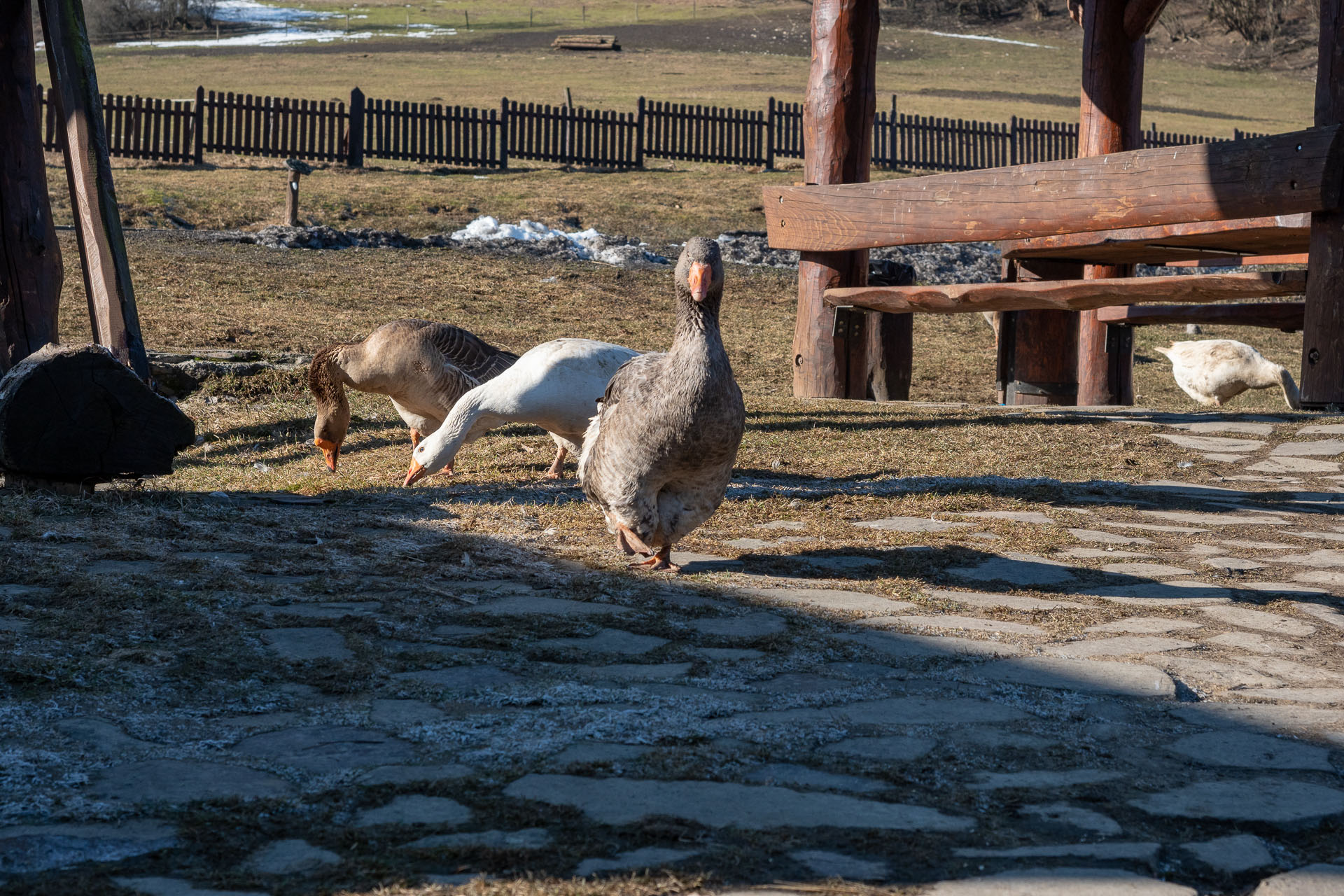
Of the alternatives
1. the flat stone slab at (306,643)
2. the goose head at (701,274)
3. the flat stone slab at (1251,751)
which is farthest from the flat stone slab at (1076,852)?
the goose head at (701,274)

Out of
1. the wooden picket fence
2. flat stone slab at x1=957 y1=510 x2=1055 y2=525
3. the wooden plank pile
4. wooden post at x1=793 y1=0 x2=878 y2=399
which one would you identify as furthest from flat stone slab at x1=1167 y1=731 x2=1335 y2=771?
the wooden plank pile

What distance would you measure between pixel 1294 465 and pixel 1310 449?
39 centimetres

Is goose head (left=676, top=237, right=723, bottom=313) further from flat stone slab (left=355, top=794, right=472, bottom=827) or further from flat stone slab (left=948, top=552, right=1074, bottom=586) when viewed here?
flat stone slab (left=355, top=794, right=472, bottom=827)

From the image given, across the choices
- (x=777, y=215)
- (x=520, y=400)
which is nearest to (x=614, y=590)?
(x=520, y=400)

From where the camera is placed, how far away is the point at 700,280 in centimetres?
432

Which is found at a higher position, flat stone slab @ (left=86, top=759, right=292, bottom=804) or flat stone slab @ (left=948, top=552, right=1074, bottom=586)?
flat stone slab @ (left=86, top=759, right=292, bottom=804)

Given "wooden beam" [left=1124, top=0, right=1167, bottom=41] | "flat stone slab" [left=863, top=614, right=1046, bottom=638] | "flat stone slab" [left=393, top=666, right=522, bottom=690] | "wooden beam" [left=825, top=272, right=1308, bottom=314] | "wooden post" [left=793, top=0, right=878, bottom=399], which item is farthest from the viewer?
"wooden beam" [left=1124, top=0, right=1167, bottom=41]

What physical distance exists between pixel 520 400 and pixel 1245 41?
62797 millimetres

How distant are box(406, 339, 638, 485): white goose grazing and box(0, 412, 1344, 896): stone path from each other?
1.09m

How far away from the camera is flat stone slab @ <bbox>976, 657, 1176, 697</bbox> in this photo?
10.9 feet

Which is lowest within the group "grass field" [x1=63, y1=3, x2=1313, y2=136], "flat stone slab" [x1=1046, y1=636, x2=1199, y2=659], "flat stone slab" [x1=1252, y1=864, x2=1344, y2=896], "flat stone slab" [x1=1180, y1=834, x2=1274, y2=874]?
"flat stone slab" [x1=1046, y1=636, x2=1199, y2=659]

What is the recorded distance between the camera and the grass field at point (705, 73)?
133 feet

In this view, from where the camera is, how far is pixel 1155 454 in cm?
700

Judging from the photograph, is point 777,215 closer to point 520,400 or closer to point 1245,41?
point 520,400
